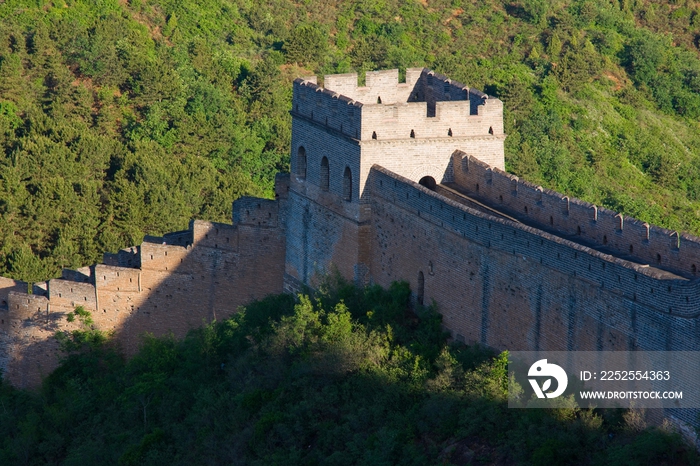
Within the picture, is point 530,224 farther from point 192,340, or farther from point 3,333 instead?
point 3,333

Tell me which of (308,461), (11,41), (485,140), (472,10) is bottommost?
(308,461)

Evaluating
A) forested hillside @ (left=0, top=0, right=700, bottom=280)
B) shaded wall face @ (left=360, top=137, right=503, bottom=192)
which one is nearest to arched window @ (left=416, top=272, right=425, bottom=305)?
shaded wall face @ (left=360, top=137, right=503, bottom=192)

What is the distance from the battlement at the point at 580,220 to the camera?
2502 cm

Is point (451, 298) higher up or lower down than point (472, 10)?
lower down

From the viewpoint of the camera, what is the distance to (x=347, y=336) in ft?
97.0

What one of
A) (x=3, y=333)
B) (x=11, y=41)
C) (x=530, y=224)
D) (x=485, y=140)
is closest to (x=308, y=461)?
(x=530, y=224)

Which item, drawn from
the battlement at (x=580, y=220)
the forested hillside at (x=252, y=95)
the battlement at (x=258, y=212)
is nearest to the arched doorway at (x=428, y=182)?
the battlement at (x=580, y=220)

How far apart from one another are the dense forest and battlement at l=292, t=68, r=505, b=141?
3.39 metres

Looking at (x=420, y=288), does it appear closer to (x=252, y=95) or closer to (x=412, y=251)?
(x=412, y=251)

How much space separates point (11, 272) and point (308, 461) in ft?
70.4

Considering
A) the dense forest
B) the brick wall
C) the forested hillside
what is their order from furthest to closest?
the forested hillside
the dense forest
the brick wall

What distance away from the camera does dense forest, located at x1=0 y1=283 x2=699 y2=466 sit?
80.5 ft

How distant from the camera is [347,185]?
105ft

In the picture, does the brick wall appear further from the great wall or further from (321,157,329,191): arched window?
(321,157,329,191): arched window
